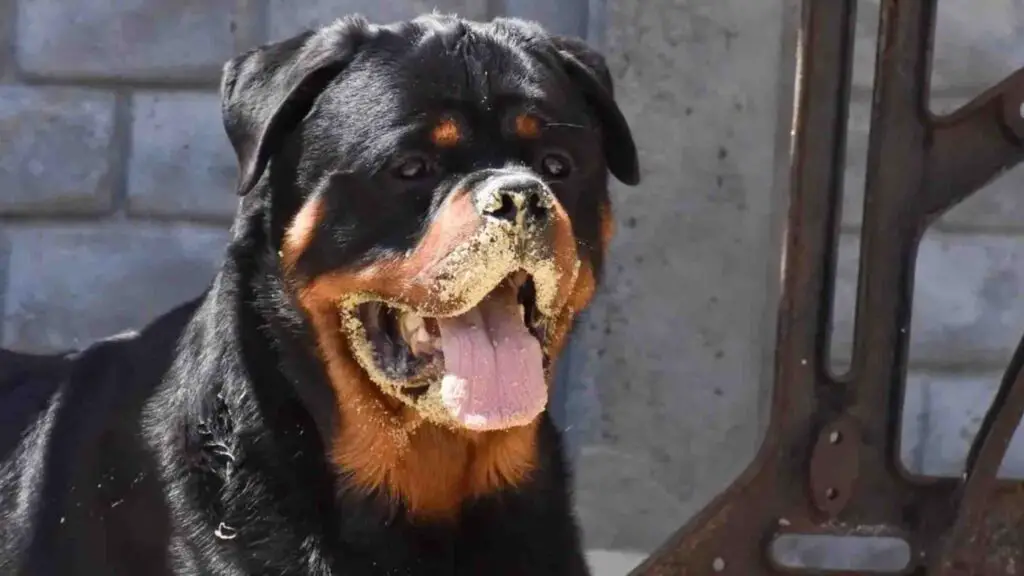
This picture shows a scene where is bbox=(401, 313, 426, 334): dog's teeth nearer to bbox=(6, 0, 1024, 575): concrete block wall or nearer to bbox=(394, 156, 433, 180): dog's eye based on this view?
bbox=(394, 156, 433, 180): dog's eye

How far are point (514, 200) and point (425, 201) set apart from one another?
0.20 m

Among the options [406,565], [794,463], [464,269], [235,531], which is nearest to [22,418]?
[235,531]

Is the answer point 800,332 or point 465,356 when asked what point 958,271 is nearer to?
point 800,332

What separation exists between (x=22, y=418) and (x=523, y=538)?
104cm

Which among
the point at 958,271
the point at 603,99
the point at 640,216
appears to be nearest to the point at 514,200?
the point at 603,99

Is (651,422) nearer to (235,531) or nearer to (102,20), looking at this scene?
(235,531)

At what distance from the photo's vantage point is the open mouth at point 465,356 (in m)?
1.99

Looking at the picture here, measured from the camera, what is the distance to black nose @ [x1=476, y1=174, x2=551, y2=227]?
1.86m

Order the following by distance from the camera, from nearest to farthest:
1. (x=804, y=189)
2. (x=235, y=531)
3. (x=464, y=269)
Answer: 1. (x=464, y=269)
2. (x=235, y=531)
3. (x=804, y=189)

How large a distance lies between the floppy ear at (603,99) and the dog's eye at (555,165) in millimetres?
190

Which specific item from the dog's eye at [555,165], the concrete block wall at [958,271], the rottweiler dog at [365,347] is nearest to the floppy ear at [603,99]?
the rottweiler dog at [365,347]

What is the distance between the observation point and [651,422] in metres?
3.42

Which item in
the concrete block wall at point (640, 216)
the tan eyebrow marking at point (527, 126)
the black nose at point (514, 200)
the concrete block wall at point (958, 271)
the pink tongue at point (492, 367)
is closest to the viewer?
the black nose at point (514, 200)

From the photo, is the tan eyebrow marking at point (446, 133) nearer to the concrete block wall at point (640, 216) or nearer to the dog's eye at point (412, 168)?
the dog's eye at point (412, 168)
